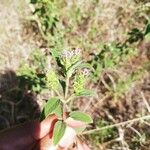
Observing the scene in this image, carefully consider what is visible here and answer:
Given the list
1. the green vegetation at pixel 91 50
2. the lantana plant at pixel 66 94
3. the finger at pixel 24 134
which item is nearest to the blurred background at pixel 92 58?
the green vegetation at pixel 91 50

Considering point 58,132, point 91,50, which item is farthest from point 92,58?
point 58,132

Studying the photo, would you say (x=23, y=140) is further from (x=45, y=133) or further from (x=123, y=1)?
(x=123, y=1)

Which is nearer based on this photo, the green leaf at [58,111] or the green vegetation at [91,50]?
the green leaf at [58,111]

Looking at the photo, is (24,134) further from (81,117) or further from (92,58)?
(92,58)

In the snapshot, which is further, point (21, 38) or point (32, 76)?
point (21, 38)

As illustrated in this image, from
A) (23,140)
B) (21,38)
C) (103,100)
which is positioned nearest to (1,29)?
(21,38)

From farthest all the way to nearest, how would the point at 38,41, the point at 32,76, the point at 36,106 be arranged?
1. the point at 38,41
2. the point at 36,106
3. the point at 32,76

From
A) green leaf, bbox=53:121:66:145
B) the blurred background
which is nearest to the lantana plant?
green leaf, bbox=53:121:66:145

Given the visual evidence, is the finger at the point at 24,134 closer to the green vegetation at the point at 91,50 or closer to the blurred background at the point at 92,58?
the green vegetation at the point at 91,50
